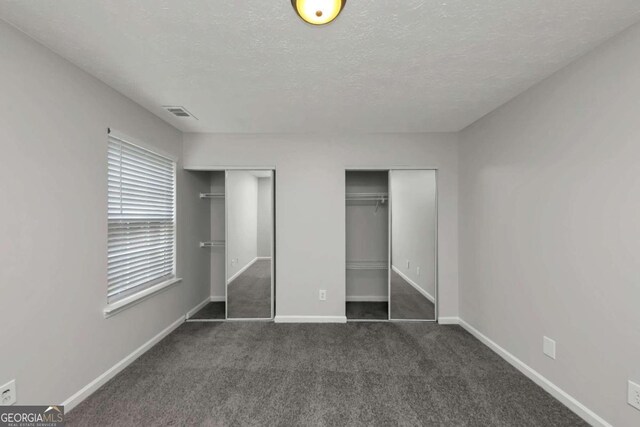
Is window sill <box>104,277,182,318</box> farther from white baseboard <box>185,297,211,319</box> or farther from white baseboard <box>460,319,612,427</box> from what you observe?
white baseboard <box>460,319,612,427</box>

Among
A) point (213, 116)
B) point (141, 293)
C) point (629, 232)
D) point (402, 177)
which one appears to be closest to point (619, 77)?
point (629, 232)

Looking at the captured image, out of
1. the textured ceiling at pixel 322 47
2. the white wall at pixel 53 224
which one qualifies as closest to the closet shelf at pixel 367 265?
the textured ceiling at pixel 322 47

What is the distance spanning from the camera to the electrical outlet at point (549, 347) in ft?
6.56

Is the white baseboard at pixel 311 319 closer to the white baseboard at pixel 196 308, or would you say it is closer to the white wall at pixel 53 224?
the white baseboard at pixel 196 308

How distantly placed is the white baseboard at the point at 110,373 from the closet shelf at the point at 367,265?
240cm

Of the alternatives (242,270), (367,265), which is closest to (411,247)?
(367,265)

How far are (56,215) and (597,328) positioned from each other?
142 inches

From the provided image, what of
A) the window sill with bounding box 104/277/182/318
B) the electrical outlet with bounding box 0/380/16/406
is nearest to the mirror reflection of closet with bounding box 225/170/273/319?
the window sill with bounding box 104/277/182/318

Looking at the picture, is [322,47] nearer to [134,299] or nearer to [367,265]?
[134,299]

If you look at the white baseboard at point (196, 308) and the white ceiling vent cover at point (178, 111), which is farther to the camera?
the white baseboard at point (196, 308)

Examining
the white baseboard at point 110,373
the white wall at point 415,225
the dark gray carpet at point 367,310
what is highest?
the white wall at point 415,225

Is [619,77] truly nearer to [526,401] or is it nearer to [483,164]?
[483,164]

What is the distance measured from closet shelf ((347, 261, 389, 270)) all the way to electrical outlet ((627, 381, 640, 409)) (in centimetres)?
243

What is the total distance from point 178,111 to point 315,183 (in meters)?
1.69
